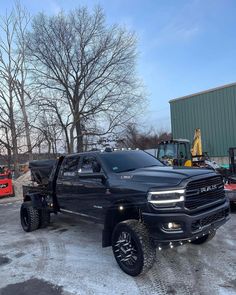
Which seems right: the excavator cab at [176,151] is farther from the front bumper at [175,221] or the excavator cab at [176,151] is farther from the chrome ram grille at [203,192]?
the front bumper at [175,221]

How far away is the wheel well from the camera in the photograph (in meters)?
5.78

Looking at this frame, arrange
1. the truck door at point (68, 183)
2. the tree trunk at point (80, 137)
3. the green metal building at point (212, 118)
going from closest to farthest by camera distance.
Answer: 1. the truck door at point (68, 183)
2. the green metal building at point (212, 118)
3. the tree trunk at point (80, 137)

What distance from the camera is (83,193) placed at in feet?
23.1

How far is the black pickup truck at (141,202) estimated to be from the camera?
5.16 meters

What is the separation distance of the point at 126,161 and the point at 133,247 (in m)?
1.90

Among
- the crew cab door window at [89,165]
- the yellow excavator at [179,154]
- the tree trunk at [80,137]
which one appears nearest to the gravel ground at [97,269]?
the crew cab door window at [89,165]

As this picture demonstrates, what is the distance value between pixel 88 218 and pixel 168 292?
8.53ft

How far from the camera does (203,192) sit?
5555 mm

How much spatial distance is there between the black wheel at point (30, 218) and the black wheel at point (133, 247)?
383cm

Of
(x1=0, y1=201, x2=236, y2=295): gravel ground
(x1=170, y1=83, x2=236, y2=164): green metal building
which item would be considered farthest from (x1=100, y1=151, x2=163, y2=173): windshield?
(x1=170, y1=83, x2=236, y2=164): green metal building

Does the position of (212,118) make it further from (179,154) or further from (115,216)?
(115,216)

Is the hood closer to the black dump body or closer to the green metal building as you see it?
the black dump body

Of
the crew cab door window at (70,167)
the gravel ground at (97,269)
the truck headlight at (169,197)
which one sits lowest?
the gravel ground at (97,269)

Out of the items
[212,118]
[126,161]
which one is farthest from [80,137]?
[126,161]
